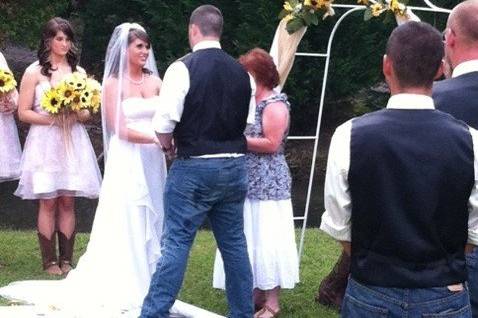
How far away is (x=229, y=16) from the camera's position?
16609 mm

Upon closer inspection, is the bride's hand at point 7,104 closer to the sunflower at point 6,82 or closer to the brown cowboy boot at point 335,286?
the sunflower at point 6,82

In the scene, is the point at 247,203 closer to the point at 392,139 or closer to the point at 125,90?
the point at 125,90

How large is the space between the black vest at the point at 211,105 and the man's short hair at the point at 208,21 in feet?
0.43

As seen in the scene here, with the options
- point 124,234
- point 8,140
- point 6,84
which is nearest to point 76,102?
point 6,84

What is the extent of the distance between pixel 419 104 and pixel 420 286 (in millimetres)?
648

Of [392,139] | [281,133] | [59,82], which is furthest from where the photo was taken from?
[59,82]

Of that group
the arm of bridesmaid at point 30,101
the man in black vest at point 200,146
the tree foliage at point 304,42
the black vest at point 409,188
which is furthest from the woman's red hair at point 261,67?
the tree foliage at point 304,42

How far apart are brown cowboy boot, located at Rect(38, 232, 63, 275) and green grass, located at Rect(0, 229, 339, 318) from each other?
0.08 meters

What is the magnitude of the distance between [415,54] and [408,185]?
1.52 feet

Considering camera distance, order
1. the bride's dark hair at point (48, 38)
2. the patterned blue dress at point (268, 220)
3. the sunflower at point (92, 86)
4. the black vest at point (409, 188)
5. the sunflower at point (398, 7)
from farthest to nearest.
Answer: the bride's dark hair at point (48, 38), the sunflower at point (92, 86), the patterned blue dress at point (268, 220), the sunflower at point (398, 7), the black vest at point (409, 188)

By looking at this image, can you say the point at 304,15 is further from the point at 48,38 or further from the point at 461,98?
the point at 461,98

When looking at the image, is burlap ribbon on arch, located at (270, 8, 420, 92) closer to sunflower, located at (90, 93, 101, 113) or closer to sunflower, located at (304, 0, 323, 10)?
sunflower, located at (304, 0, 323, 10)

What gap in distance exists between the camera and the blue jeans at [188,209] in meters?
5.83

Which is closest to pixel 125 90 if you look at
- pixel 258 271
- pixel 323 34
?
pixel 258 271
